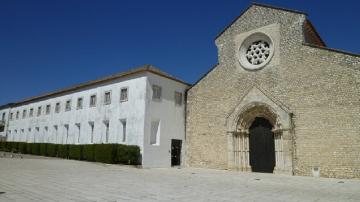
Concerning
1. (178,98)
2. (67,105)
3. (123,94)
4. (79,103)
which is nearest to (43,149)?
(67,105)

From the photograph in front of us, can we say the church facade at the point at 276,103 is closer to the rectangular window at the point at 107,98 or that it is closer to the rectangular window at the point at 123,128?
the rectangular window at the point at 123,128

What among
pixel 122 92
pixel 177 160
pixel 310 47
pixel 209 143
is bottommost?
pixel 177 160

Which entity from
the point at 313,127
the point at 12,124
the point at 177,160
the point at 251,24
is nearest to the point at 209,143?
the point at 177,160

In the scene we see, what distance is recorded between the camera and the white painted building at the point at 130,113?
18516 mm

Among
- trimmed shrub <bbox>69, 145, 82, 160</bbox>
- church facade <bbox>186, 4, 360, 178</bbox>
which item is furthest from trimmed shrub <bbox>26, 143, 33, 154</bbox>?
church facade <bbox>186, 4, 360, 178</bbox>

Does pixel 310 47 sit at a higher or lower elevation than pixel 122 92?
higher

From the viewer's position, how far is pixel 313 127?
48.3 feet

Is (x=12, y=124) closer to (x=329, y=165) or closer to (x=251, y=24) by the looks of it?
(x=251, y=24)

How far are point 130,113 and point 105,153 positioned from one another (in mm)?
3032

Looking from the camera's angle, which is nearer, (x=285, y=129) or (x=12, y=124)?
(x=285, y=129)

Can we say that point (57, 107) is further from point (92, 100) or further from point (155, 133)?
point (155, 133)

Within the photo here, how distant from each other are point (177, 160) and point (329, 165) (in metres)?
10.0

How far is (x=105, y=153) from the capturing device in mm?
18703

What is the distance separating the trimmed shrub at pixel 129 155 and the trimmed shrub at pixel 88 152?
2.88 m
